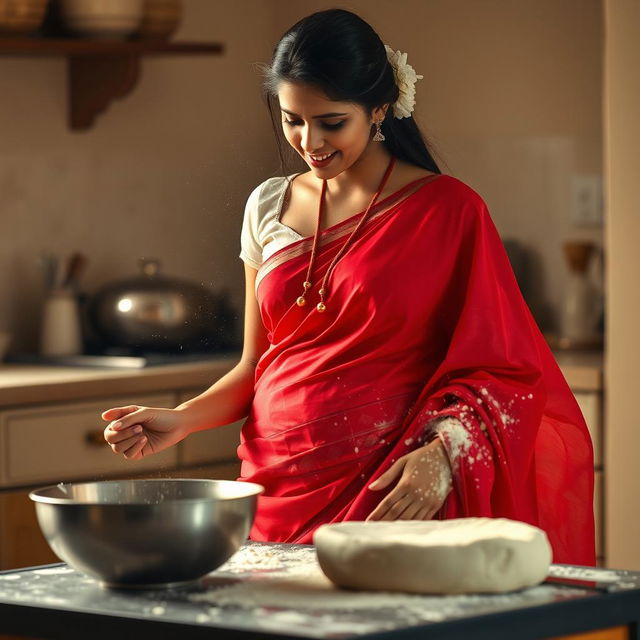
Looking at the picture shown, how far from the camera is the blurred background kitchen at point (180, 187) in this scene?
2971 mm

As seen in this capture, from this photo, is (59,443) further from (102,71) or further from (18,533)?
(102,71)

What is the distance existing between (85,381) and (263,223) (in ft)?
3.90

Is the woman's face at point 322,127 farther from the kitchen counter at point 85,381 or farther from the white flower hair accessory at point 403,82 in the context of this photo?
the kitchen counter at point 85,381

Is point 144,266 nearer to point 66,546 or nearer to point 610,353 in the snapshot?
point 610,353

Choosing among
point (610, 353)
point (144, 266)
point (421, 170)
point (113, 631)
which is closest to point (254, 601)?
point (113, 631)

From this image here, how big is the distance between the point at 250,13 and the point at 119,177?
1.90ft

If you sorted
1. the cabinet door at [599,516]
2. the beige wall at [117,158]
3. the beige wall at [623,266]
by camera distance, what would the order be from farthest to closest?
the beige wall at [117,158], the cabinet door at [599,516], the beige wall at [623,266]

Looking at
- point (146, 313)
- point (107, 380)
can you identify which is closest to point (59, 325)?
point (146, 313)

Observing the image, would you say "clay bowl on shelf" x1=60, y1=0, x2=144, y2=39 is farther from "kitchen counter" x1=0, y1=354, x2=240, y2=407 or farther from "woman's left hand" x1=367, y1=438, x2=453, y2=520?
"woman's left hand" x1=367, y1=438, x2=453, y2=520

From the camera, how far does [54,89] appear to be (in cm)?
358

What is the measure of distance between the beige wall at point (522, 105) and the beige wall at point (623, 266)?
55 cm

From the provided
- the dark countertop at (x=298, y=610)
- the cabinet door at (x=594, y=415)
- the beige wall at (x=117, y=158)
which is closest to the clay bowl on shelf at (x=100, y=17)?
the beige wall at (x=117, y=158)

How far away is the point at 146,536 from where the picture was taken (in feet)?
4.42

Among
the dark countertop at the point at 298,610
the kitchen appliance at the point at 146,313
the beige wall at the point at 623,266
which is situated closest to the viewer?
the dark countertop at the point at 298,610
